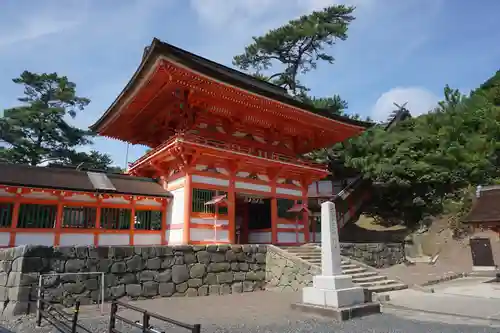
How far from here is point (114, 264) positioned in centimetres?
1082

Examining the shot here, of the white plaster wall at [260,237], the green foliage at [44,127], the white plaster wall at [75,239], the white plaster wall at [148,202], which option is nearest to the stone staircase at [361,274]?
the white plaster wall at [260,237]

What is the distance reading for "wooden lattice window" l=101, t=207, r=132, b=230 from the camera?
13.6 m

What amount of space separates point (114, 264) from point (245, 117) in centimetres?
895

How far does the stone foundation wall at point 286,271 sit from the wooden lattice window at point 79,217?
736 centimetres

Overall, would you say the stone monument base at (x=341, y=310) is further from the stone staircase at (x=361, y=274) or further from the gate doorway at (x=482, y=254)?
the gate doorway at (x=482, y=254)

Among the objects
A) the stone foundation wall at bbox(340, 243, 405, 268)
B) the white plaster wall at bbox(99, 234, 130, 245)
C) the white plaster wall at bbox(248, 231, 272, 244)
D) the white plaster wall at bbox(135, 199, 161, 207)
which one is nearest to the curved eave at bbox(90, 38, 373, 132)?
the white plaster wall at bbox(135, 199, 161, 207)

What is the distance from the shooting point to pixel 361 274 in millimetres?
13211

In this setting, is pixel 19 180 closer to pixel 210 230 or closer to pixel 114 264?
pixel 114 264

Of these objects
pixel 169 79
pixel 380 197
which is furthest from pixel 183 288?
pixel 380 197

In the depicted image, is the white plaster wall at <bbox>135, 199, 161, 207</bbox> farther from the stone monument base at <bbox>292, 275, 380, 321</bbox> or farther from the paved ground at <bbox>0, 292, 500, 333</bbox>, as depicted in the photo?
the stone monument base at <bbox>292, 275, 380, 321</bbox>

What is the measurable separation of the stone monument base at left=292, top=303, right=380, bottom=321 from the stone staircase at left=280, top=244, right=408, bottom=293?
2.95 metres

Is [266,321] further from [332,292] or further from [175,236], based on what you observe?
[175,236]

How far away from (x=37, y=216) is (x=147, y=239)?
4.29 metres

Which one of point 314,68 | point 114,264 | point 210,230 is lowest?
point 114,264
